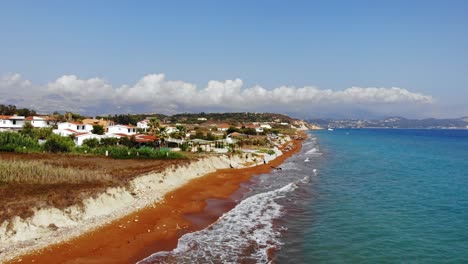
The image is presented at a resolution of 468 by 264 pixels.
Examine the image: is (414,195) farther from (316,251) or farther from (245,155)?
(245,155)

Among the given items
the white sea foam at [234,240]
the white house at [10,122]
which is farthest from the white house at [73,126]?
the white sea foam at [234,240]

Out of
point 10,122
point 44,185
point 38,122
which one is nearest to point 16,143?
point 44,185

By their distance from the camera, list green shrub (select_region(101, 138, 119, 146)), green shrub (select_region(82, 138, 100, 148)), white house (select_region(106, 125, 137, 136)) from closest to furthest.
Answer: green shrub (select_region(82, 138, 100, 148)) < green shrub (select_region(101, 138, 119, 146)) < white house (select_region(106, 125, 137, 136))

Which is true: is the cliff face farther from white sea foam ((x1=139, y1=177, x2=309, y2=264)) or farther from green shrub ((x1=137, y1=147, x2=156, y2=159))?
green shrub ((x1=137, y1=147, x2=156, y2=159))

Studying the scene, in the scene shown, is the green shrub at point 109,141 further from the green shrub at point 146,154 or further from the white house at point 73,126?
the white house at point 73,126

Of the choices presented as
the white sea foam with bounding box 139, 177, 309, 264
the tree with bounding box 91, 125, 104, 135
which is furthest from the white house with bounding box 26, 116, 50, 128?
the white sea foam with bounding box 139, 177, 309, 264
